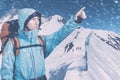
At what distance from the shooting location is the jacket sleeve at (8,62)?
5.19 m

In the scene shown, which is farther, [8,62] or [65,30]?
[65,30]

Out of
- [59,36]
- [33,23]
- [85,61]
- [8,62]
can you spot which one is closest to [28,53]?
[8,62]

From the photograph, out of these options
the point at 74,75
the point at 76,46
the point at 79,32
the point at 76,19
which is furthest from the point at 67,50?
the point at 76,19

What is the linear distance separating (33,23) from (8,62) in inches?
26.1

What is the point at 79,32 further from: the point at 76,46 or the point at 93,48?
the point at 93,48

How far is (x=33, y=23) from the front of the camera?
5.39 metres

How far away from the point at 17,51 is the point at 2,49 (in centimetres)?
22

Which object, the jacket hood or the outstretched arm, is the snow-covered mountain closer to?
the outstretched arm

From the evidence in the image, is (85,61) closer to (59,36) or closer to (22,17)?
(59,36)

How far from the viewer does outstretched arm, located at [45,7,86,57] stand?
17.6 feet

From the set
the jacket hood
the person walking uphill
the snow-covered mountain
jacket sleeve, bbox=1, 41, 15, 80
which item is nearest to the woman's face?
the person walking uphill

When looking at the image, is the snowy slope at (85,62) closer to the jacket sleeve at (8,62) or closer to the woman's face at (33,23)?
the woman's face at (33,23)

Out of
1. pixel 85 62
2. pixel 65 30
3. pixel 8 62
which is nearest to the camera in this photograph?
pixel 8 62

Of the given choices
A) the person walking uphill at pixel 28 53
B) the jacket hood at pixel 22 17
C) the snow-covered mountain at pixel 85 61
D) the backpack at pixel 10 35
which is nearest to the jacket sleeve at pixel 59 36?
the person walking uphill at pixel 28 53
